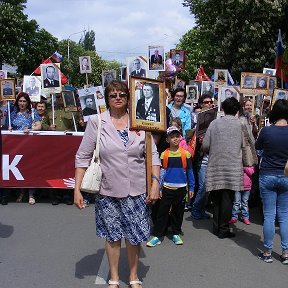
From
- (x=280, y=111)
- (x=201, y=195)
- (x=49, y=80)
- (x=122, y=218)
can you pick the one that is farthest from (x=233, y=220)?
(x=49, y=80)

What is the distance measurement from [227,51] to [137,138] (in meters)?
18.7

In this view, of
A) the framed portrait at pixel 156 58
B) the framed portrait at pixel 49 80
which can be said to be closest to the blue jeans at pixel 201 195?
the framed portrait at pixel 156 58

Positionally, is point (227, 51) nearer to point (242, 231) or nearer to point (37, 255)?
point (242, 231)

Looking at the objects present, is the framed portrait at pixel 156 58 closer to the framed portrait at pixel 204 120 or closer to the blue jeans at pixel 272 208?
the framed portrait at pixel 204 120

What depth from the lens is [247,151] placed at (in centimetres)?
570

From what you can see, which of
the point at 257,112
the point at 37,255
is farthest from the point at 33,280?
the point at 257,112

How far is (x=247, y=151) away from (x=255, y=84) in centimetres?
296

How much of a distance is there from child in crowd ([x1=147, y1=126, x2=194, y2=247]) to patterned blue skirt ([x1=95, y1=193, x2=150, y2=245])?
1.62 meters

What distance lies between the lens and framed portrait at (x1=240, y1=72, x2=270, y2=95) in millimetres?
8234

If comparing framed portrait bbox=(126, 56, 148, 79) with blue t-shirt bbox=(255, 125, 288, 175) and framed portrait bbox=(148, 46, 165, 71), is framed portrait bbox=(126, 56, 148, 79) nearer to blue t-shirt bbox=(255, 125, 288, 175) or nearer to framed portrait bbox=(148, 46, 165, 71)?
framed portrait bbox=(148, 46, 165, 71)

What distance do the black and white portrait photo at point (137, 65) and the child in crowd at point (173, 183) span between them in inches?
137

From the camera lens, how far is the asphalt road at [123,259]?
425 cm

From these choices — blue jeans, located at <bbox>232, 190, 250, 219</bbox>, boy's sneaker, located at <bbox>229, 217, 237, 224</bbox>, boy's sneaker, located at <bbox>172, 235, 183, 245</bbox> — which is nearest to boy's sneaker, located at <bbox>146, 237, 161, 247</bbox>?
boy's sneaker, located at <bbox>172, 235, 183, 245</bbox>

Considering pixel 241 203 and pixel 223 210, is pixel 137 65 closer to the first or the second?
pixel 241 203
